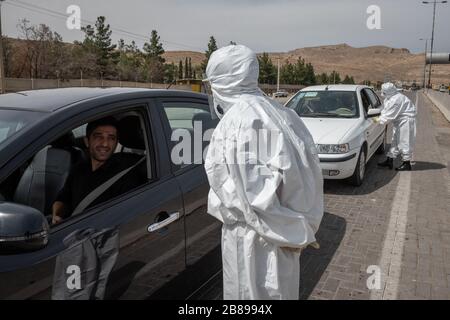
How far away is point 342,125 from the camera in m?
7.07

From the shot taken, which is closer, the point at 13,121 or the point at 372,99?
the point at 13,121

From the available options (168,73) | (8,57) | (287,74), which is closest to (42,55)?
(8,57)

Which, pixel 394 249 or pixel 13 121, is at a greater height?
pixel 13 121

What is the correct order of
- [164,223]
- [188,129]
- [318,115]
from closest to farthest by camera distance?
[164,223] < [188,129] < [318,115]

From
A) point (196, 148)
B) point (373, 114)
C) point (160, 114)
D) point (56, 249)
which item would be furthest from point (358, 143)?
point (56, 249)

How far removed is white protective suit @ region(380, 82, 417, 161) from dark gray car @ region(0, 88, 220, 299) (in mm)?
6147

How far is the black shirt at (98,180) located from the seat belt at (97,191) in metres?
0.02

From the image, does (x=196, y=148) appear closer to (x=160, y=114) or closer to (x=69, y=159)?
(x=160, y=114)

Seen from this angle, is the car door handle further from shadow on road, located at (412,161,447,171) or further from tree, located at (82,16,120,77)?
tree, located at (82,16,120,77)

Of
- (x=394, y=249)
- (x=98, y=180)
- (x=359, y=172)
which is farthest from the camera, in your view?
(x=359, y=172)

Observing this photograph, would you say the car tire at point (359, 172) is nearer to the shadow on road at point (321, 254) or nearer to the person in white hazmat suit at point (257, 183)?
the shadow on road at point (321, 254)

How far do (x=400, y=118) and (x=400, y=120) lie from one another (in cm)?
4

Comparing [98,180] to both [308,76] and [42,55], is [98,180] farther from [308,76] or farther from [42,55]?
[308,76]
